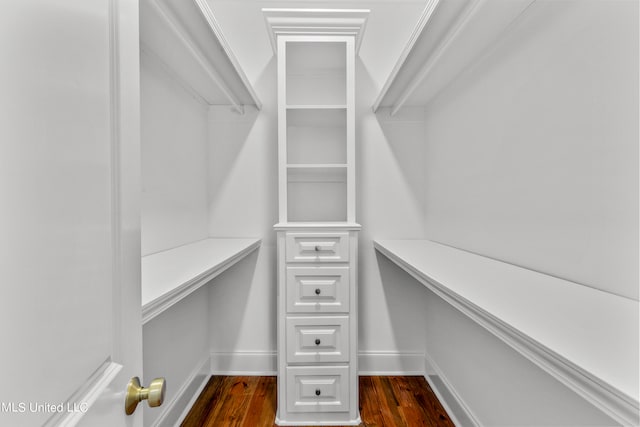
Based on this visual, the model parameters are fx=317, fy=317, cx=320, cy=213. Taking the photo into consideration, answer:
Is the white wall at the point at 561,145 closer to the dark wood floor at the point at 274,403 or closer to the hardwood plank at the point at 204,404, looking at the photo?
the dark wood floor at the point at 274,403

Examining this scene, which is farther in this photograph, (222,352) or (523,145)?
(222,352)

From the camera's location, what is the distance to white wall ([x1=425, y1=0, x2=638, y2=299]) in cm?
71

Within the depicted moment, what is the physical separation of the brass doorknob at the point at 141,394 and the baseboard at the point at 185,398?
3.72 feet

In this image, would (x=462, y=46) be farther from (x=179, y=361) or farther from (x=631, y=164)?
(x=179, y=361)

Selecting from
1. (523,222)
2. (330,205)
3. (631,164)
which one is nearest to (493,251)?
(523,222)

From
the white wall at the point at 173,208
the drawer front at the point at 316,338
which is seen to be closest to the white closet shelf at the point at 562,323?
the drawer front at the point at 316,338

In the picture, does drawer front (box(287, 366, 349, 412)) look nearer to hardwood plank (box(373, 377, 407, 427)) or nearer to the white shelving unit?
the white shelving unit

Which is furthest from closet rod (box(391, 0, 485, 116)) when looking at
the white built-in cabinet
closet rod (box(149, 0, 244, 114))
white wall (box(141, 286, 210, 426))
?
white wall (box(141, 286, 210, 426))

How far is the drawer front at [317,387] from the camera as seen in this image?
1.60 m

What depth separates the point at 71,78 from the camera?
0.34 meters

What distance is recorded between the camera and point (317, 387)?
1604 millimetres

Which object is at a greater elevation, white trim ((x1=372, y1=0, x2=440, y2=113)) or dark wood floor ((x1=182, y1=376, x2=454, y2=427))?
white trim ((x1=372, y1=0, x2=440, y2=113))

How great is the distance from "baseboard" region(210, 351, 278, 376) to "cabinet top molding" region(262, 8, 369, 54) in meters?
1.88

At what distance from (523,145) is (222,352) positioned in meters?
1.95
